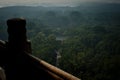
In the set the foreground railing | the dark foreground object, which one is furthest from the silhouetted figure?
the foreground railing

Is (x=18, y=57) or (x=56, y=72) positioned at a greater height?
(x=56, y=72)

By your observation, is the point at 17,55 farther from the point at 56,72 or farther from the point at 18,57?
the point at 56,72

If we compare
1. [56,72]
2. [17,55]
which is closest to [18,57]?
[17,55]

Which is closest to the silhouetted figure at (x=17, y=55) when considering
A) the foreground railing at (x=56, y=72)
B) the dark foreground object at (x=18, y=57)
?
the dark foreground object at (x=18, y=57)

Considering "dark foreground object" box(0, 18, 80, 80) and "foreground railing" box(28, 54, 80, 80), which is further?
"dark foreground object" box(0, 18, 80, 80)

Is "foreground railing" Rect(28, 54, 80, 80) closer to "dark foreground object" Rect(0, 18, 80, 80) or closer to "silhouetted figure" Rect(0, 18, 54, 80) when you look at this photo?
A: "dark foreground object" Rect(0, 18, 80, 80)

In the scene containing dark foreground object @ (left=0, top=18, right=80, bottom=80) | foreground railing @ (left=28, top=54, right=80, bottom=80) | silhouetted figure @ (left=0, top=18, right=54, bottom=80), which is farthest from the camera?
silhouetted figure @ (left=0, top=18, right=54, bottom=80)

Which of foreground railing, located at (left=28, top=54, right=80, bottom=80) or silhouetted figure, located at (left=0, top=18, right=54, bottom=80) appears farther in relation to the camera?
silhouetted figure, located at (left=0, top=18, right=54, bottom=80)

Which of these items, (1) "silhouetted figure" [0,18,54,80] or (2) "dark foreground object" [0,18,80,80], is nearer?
(2) "dark foreground object" [0,18,80,80]

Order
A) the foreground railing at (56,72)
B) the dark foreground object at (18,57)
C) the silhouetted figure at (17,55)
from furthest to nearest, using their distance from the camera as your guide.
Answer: the silhouetted figure at (17,55)
the dark foreground object at (18,57)
the foreground railing at (56,72)

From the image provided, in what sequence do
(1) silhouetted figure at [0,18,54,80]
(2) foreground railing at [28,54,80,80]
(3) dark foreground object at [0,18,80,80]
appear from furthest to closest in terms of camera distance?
(1) silhouetted figure at [0,18,54,80]
(3) dark foreground object at [0,18,80,80]
(2) foreground railing at [28,54,80,80]

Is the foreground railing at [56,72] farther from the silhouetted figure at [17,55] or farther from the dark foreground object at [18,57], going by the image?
the silhouetted figure at [17,55]

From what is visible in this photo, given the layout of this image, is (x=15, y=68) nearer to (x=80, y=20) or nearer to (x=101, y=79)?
(x=101, y=79)
